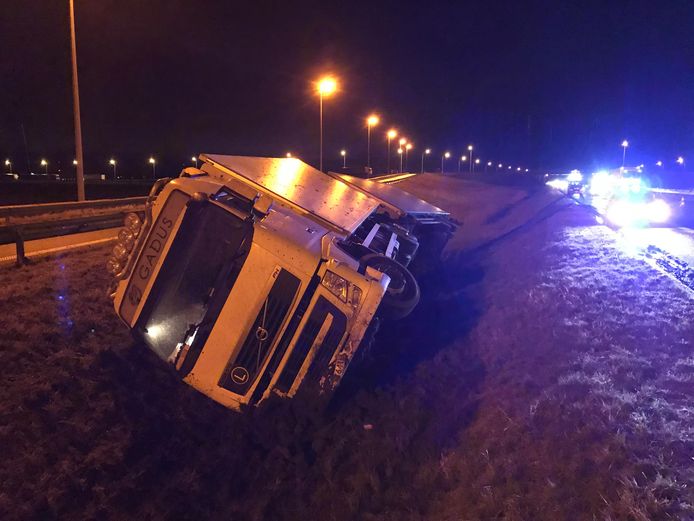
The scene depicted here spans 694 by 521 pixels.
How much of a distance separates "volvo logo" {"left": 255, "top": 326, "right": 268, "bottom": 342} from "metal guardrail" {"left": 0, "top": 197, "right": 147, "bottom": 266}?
4.74 meters

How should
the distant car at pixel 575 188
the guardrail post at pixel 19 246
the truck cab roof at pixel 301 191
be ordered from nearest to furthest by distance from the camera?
the truck cab roof at pixel 301 191
the guardrail post at pixel 19 246
the distant car at pixel 575 188

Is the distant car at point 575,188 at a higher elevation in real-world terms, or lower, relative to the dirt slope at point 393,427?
higher

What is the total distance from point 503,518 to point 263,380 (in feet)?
6.69

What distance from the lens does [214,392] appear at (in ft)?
14.2

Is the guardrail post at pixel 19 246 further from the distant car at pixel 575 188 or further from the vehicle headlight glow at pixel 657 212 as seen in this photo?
the distant car at pixel 575 188

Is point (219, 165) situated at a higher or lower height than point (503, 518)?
higher

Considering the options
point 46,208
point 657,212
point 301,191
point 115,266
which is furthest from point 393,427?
point 657,212

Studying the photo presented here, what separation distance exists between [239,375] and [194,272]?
1.00 metres

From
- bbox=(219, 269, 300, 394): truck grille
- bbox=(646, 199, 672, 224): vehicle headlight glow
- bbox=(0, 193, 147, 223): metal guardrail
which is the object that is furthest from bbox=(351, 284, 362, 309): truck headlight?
bbox=(646, 199, 672, 224): vehicle headlight glow

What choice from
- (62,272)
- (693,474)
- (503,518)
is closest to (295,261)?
(503,518)

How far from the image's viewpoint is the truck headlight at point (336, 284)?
14.0 feet

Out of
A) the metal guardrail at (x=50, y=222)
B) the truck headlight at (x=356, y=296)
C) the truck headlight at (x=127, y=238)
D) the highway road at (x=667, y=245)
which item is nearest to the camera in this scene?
the truck headlight at (x=356, y=296)

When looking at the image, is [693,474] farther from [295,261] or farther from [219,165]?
[219,165]

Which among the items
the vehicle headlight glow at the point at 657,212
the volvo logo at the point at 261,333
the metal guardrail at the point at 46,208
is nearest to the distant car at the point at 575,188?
the vehicle headlight glow at the point at 657,212
